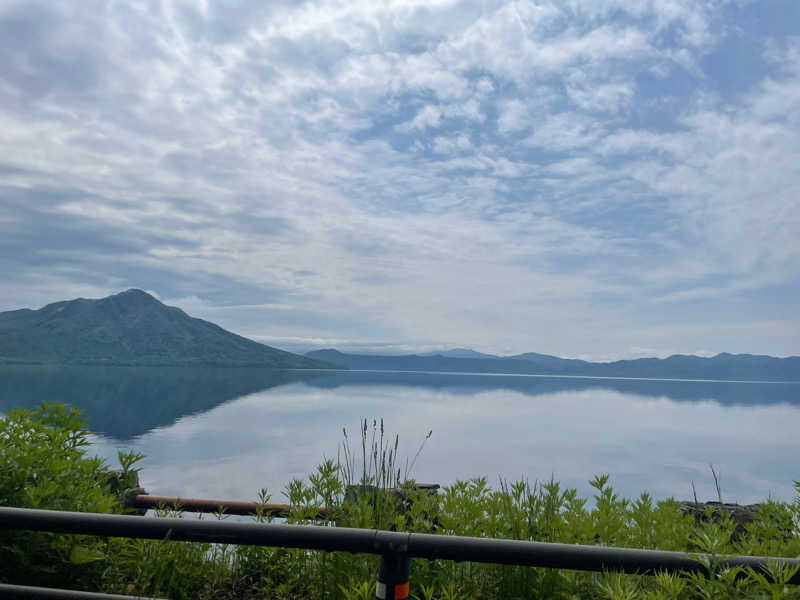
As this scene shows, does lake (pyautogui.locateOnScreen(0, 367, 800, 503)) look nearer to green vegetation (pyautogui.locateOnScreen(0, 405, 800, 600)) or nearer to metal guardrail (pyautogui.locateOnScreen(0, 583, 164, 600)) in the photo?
green vegetation (pyautogui.locateOnScreen(0, 405, 800, 600))

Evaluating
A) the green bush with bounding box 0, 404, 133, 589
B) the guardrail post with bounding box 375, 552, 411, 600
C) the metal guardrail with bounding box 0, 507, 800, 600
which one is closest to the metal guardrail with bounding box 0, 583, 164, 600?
the green bush with bounding box 0, 404, 133, 589

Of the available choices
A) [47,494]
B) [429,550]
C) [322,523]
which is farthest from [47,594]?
[429,550]

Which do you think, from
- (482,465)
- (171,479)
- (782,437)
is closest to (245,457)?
(171,479)

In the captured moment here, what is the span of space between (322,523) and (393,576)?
1.86 metres

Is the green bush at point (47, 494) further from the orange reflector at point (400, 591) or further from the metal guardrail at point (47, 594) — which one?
the orange reflector at point (400, 591)

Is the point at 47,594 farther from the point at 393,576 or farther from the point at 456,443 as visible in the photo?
the point at 456,443

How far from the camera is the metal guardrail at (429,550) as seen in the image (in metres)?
2.22

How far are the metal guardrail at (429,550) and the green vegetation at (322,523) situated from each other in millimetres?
521

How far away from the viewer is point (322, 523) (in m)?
3.99

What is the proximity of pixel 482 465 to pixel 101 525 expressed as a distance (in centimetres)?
2884

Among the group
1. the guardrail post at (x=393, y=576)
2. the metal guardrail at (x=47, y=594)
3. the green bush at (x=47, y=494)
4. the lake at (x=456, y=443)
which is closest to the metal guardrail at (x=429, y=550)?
the guardrail post at (x=393, y=576)

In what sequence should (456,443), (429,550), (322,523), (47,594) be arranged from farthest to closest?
(456,443)
(322,523)
(47,594)
(429,550)

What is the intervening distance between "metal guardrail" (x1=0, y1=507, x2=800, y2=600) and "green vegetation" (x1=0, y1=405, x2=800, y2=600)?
521 millimetres

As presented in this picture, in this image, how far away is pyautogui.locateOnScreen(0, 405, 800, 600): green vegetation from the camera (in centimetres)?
316
